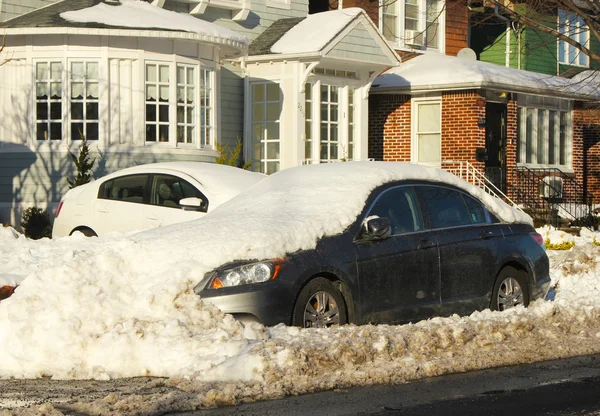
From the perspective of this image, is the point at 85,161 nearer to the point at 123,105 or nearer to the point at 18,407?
the point at 123,105

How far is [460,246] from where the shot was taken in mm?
10484

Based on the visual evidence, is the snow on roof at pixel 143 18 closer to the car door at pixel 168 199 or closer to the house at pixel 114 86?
the house at pixel 114 86

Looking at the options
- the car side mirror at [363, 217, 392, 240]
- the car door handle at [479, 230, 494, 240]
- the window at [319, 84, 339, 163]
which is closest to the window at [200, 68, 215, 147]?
the window at [319, 84, 339, 163]

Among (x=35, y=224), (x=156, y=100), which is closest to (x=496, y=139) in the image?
(x=156, y=100)

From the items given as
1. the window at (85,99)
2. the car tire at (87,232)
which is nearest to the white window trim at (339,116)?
the window at (85,99)

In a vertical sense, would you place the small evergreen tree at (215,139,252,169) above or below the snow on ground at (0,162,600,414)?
above

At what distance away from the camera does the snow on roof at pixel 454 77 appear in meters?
26.2

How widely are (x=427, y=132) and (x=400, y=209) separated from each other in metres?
17.5

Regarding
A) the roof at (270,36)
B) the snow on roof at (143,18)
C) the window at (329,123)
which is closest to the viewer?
the snow on roof at (143,18)

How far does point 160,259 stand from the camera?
9203 millimetres

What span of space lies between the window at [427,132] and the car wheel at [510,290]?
1617 cm

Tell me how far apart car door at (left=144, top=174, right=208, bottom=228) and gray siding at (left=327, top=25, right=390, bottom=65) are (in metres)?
9.05

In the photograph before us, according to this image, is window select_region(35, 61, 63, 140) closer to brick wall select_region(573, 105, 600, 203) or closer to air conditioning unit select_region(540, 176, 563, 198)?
air conditioning unit select_region(540, 176, 563, 198)

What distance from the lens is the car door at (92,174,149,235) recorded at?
15.1 meters
